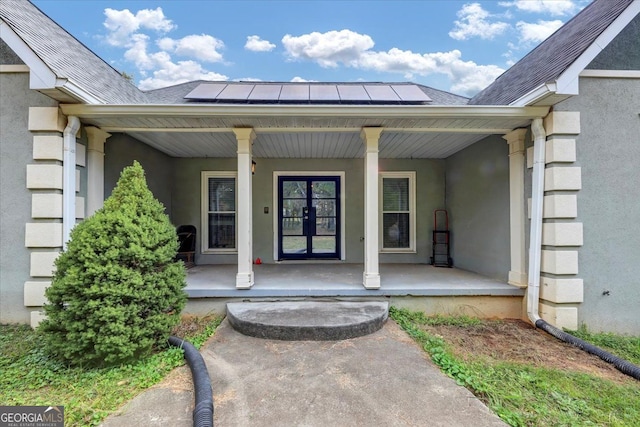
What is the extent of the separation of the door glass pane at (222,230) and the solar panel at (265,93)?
2569mm

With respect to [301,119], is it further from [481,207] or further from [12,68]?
[481,207]

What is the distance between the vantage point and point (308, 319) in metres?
3.27

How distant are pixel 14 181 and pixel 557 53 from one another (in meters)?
6.84

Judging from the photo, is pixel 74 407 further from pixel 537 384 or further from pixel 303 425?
pixel 537 384

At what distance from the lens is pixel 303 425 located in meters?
1.83

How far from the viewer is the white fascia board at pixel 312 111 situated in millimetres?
3381

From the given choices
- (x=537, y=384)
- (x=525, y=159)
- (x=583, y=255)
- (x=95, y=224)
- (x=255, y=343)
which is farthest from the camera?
(x=525, y=159)

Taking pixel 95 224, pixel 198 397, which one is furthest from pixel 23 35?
pixel 198 397

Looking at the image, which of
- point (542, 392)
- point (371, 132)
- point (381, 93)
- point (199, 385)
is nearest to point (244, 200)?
point (371, 132)

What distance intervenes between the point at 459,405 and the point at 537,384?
818mm

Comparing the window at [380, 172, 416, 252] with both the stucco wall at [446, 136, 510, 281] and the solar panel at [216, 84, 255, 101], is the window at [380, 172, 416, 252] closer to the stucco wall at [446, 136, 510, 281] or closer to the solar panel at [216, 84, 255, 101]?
the stucco wall at [446, 136, 510, 281]

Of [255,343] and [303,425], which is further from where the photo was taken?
[255,343]

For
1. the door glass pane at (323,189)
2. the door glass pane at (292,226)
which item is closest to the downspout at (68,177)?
the door glass pane at (292,226)

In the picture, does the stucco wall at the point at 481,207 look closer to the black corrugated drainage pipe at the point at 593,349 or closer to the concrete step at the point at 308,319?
the black corrugated drainage pipe at the point at 593,349
